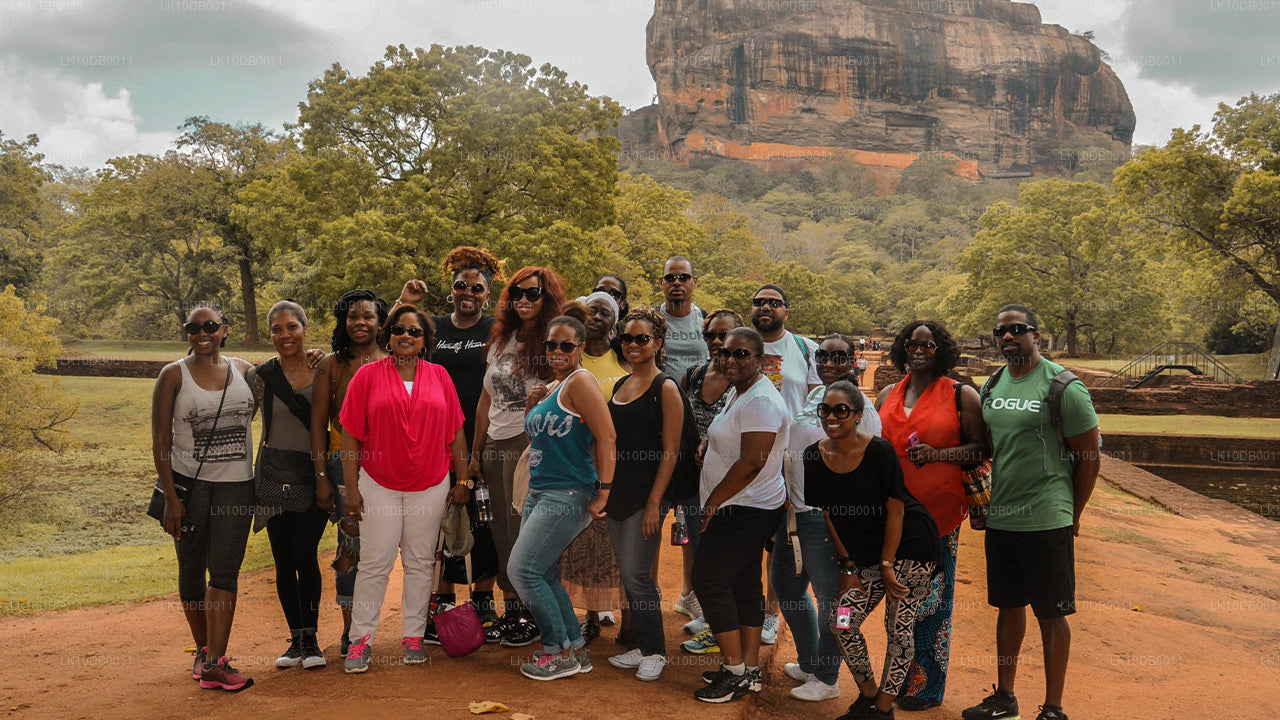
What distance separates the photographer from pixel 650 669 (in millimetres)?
4094

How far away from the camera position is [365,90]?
18.0 metres

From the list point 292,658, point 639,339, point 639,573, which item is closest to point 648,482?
point 639,573

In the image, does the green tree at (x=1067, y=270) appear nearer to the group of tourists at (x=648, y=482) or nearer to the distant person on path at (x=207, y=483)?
the group of tourists at (x=648, y=482)

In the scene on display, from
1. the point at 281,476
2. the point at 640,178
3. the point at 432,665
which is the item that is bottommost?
the point at 432,665

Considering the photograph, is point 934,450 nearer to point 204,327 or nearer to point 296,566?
point 296,566

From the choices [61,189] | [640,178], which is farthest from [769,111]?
[640,178]

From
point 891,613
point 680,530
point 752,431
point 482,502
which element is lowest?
point 891,613

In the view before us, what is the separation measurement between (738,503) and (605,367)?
110 cm

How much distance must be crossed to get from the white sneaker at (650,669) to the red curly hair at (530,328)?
150cm

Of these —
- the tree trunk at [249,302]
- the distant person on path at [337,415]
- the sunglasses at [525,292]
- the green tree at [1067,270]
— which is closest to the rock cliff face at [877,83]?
the green tree at [1067,270]

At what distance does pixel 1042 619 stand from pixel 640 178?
88.9 feet

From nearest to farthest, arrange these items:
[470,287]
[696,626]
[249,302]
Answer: [470,287], [696,626], [249,302]

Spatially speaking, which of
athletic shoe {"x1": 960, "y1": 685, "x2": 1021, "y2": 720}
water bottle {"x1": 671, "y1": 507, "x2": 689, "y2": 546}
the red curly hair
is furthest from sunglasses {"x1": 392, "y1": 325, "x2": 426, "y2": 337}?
athletic shoe {"x1": 960, "y1": 685, "x2": 1021, "y2": 720}

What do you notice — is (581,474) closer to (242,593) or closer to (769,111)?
(242,593)
